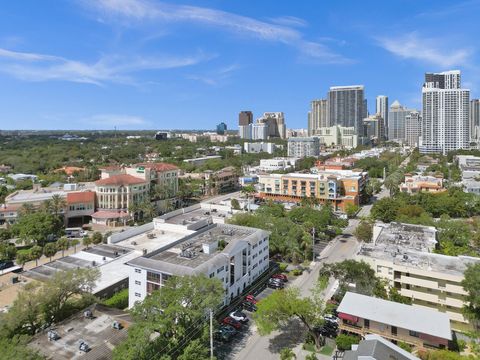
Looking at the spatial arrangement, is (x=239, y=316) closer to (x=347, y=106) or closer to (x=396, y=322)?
(x=396, y=322)

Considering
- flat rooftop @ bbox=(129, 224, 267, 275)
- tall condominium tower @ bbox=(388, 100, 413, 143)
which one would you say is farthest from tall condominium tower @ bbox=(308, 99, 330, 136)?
flat rooftop @ bbox=(129, 224, 267, 275)

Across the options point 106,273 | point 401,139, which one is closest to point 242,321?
point 106,273

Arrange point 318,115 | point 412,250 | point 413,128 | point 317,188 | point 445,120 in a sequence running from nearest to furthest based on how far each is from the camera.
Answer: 1. point 412,250
2. point 317,188
3. point 445,120
4. point 413,128
5. point 318,115

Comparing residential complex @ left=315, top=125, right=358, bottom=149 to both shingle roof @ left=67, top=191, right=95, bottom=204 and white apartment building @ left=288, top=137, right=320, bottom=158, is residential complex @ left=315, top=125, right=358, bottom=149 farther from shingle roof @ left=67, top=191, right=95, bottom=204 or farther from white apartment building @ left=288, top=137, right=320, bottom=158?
shingle roof @ left=67, top=191, right=95, bottom=204

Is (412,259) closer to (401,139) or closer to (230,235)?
(230,235)

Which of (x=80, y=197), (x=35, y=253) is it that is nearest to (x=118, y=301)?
(x=35, y=253)

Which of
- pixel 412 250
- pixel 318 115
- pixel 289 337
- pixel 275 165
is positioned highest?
pixel 318 115

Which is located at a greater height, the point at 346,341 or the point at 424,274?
the point at 424,274

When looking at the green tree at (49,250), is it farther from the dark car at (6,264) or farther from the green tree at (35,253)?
the dark car at (6,264)
